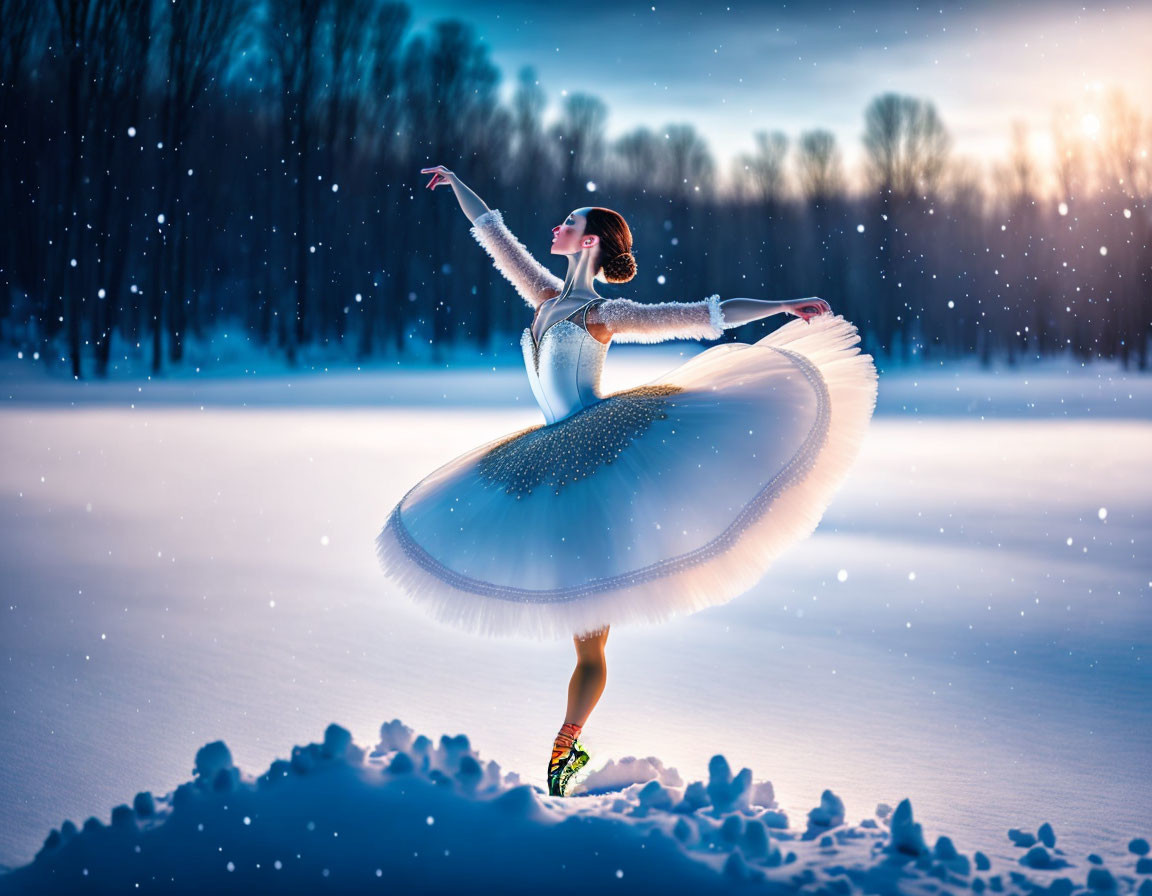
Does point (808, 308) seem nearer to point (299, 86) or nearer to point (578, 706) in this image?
point (578, 706)

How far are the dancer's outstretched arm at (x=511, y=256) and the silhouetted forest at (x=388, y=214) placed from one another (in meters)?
21.3

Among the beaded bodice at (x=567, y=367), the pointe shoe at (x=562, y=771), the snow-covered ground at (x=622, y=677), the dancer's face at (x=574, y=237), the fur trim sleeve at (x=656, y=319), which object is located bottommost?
the snow-covered ground at (x=622, y=677)

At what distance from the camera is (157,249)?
26344mm

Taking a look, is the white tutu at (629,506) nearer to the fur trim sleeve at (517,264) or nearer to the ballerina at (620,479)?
the ballerina at (620,479)

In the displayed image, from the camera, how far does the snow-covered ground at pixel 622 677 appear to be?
10.1 feet

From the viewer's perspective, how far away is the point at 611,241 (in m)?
3.84

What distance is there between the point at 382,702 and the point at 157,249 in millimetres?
24176

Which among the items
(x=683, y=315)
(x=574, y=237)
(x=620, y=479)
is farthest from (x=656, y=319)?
(x=620, y=479)

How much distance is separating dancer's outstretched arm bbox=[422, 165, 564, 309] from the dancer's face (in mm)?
197

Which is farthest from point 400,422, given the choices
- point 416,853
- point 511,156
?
point 511,156

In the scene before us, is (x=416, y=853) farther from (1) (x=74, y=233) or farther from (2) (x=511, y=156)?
(2) (x=511, y=156)

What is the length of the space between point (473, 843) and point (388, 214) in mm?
33418

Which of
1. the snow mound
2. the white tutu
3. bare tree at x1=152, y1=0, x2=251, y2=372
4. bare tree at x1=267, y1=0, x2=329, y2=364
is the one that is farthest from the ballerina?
bare tree at x1=267, y1=0, x2=329, y2=364

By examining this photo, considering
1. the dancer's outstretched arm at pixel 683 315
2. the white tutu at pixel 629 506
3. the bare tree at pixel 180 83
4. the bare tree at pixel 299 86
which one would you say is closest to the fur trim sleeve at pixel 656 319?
the dancer's outstretched arm at pixel 683 315
